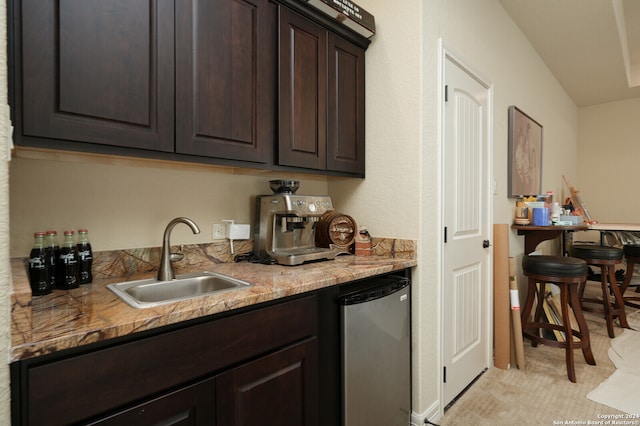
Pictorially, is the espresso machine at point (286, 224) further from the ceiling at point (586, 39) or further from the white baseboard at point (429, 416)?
the ceiling at point (586, 39)

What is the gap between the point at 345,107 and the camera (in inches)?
77.5

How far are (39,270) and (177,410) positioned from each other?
66 cm

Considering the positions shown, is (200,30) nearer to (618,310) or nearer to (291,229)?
(291,229)

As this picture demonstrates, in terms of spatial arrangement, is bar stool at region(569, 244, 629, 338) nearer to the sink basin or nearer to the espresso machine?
the espresso machine

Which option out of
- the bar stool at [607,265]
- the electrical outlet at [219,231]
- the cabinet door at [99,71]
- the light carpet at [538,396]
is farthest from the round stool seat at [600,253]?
the cabinet door at [99,71]

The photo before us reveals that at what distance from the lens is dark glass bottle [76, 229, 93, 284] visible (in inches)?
49.4

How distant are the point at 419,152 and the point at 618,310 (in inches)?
119

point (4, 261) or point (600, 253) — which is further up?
point (4, 261)

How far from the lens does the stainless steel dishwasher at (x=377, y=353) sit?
1440 millimetres

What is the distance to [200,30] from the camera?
134 cm

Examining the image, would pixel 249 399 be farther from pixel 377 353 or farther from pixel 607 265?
pixel 607 265

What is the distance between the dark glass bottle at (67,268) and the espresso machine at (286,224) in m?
0.84

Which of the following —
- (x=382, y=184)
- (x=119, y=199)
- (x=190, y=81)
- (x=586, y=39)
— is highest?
(x=586, y=39)

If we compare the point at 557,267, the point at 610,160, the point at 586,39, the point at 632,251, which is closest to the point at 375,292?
the point at 557,267
